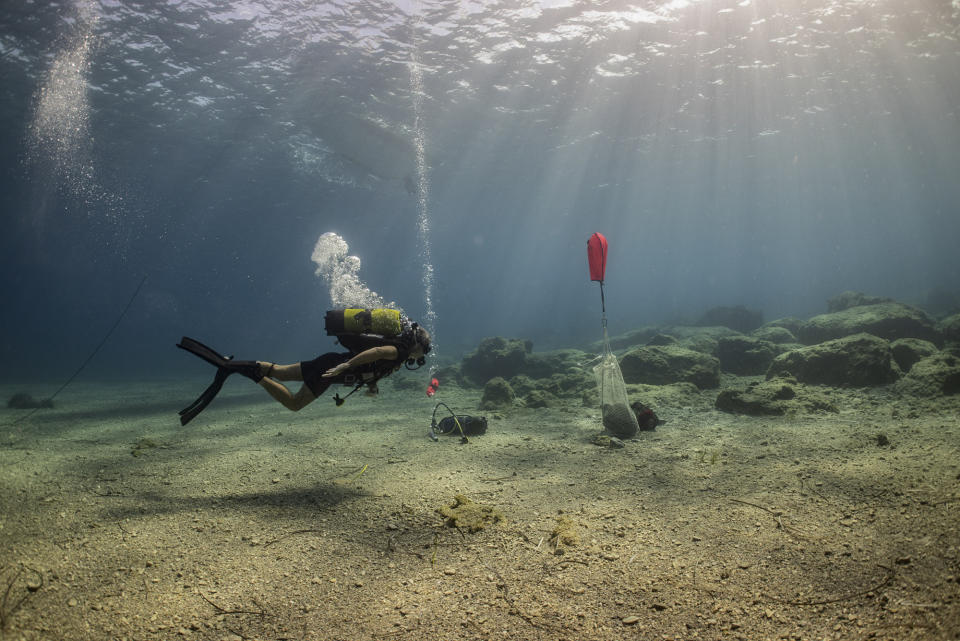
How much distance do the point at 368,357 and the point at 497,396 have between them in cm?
616

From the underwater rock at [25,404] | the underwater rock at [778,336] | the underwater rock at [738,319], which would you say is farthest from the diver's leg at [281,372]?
the underwater rock at [738,319]

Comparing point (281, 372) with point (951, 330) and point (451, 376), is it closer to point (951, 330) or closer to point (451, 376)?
point (451, 376)

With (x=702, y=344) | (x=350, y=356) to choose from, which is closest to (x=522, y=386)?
(x=702, y=344)

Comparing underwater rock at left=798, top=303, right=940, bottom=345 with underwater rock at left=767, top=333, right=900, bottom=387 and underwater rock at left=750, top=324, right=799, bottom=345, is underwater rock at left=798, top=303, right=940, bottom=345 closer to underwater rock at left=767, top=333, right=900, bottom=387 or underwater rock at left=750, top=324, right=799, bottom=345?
underwater rock at left=750, top=324, right=799, bottom=345

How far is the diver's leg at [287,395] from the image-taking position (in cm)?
475

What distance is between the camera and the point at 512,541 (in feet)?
10.5

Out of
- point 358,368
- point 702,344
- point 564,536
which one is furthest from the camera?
point 702,344

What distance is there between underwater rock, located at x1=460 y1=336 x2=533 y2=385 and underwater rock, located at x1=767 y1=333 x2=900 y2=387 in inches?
303

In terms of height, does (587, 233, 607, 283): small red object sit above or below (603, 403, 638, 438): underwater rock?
above

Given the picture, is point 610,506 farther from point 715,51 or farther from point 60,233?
point 60,233

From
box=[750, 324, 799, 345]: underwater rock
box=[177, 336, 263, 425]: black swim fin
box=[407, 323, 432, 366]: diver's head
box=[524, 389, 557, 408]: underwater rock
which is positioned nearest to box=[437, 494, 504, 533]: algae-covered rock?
box=[407, 323, 432, 366]: diver's head

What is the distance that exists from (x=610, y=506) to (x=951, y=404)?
6033mm

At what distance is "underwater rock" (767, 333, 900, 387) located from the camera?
25.5 ft

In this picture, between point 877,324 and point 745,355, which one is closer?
point 745,355
